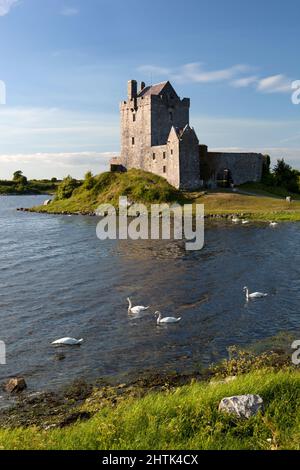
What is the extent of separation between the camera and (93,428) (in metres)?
11.4

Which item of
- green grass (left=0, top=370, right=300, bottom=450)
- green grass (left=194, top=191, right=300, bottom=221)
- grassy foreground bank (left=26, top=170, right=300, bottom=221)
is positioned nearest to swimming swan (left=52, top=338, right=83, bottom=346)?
green grass (left=0, top=370, right=300, bottom=450)

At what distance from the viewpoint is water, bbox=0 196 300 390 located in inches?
742

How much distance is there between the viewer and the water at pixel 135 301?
18844 mm

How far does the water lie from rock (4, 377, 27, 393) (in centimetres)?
50

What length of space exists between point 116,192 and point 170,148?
36.6 feet

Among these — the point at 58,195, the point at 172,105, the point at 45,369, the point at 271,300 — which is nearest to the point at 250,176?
the point at 172,105

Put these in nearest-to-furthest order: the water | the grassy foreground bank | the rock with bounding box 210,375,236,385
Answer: the rock with bounding box 210,375,236,385 → the water → the grassy foreground bank

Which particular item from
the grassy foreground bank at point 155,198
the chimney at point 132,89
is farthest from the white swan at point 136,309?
the chimney at point 132,89

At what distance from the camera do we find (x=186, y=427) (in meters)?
11.3

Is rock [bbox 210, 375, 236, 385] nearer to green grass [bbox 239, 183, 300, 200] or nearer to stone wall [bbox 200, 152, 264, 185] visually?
green grass [bbox 239, 183, 300, 200]

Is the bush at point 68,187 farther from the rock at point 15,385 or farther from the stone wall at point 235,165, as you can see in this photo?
the rock at point 15,385

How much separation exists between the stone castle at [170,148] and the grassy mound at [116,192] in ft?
8.08

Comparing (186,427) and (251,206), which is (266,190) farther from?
(186,427)
